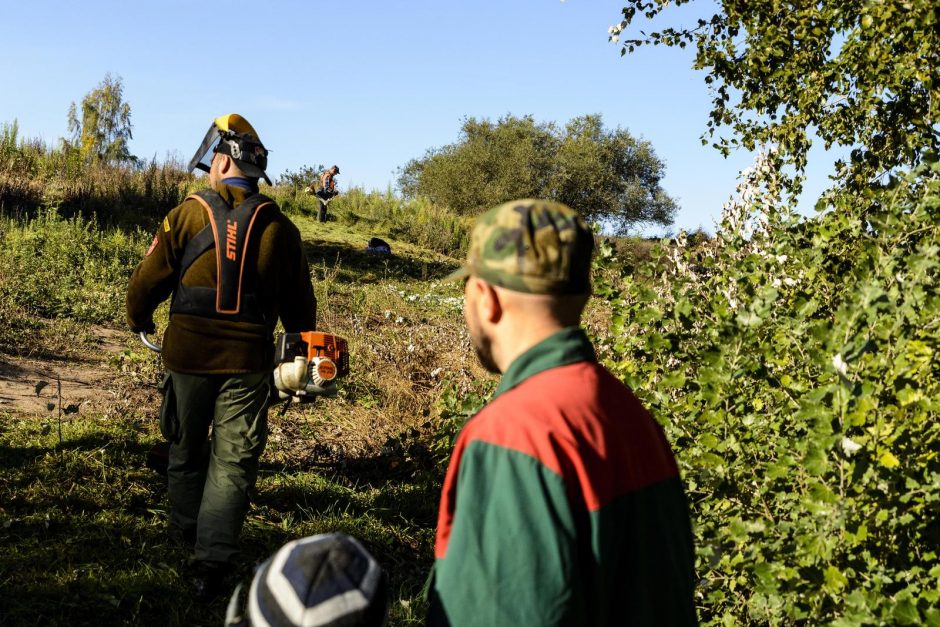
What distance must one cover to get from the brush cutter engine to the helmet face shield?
0.89 metres

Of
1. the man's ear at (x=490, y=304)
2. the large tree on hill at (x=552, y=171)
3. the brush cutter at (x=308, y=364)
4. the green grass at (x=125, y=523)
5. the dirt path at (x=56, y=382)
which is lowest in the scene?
the green grass at (x=125, y=523)

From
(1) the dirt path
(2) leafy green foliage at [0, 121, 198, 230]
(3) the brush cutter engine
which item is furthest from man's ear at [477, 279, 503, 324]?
(2) leafy green foliage at [0, 121, 198, 230]

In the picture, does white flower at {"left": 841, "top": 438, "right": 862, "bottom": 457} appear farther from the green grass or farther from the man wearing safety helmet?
the man wearing safety helmet

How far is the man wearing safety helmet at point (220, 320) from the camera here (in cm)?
379

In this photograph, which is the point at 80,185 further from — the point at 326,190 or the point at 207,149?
the point at 207,149

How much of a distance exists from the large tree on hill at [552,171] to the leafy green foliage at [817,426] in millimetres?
32804

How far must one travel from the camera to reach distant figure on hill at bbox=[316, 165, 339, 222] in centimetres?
2020

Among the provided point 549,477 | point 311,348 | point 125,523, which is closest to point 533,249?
point 549,477

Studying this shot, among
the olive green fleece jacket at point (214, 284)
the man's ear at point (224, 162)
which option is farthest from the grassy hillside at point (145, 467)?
the man's ear at point (224, 162)

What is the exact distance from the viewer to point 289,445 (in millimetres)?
6332

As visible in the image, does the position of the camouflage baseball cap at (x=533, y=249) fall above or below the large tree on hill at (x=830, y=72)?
below

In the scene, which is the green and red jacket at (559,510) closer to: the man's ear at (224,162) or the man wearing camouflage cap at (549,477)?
the man wearing camouflage cap at (549,477)

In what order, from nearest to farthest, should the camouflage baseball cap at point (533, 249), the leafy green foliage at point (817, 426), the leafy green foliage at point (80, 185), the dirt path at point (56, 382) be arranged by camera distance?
the camouflage baseball cap at point (533, 249) → the leafy green foliage at point (817, 426) → the dirt path at point (56, 382) → the leafy green foliage at point (80, 185)

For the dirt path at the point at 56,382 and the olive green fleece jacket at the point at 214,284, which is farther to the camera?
the dirt path at the point at 56,382
